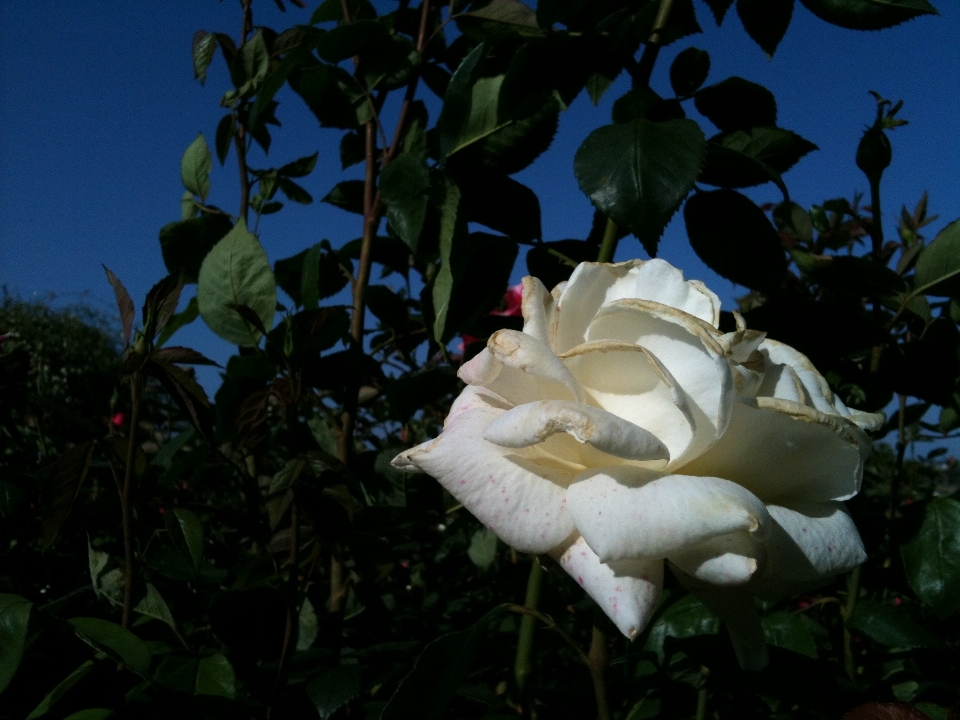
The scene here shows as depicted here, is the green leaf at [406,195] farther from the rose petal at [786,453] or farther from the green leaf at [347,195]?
the rose petal at [786,453]

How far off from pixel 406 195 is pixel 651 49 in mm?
311

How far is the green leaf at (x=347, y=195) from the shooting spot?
106 centimetres

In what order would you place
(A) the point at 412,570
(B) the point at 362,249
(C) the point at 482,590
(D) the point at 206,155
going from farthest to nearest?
1. (A) the point at 412,570
2. (C) the point at 482,590
3. (D) the point at 206,155
4. (B) the point at 362,249

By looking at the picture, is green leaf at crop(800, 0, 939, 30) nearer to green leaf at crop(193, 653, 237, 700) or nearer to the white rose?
the white rose

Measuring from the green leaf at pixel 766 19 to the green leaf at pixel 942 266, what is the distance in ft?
0.95

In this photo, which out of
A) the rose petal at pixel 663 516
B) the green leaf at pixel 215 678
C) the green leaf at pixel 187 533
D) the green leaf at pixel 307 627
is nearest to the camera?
the rose petal at pixel 663 516

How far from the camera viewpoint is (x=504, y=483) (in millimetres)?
417

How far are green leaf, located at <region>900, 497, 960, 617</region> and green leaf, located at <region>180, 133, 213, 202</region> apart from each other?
1.12 meters

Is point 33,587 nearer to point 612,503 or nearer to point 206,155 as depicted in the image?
point 206,155

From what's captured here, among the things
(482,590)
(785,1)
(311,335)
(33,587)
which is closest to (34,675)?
(33,587)

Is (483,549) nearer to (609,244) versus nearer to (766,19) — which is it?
(609,244)

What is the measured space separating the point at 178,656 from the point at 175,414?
1072 millimetres

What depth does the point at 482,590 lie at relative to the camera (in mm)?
1457

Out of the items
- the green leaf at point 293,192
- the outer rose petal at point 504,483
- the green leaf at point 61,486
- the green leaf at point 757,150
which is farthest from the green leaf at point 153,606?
the green leaf at point 293,192
